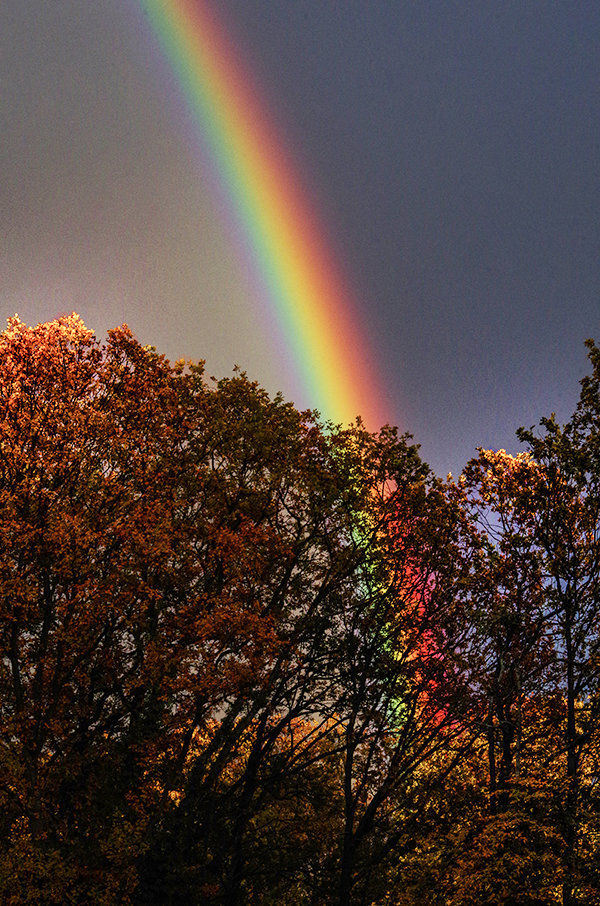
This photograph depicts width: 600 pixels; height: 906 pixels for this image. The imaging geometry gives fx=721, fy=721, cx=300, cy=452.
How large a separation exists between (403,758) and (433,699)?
8.23 ft

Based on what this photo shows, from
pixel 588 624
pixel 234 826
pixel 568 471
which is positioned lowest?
pixel 234 826

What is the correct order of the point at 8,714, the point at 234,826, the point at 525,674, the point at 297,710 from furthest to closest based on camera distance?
the point at 525,674, the point at 297,710, the point at 234,826, the point at 8,714

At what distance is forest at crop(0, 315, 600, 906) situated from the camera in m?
18.5

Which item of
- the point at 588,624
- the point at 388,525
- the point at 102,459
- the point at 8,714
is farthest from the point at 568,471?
the point at 8,714

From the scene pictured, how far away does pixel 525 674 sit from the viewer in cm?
2441

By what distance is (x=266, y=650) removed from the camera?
802 inches

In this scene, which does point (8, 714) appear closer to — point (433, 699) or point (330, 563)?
point (330, 563)

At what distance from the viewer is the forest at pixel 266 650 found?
727 inches

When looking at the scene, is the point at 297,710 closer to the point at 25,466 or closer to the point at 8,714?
the point at 8,714

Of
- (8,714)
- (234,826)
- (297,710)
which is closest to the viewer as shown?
(8,714)

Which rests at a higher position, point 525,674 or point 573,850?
point 525,674

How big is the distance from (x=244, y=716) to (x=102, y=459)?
893 centimetres

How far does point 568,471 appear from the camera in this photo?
19.5 m

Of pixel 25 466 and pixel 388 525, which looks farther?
pixel 388 525
